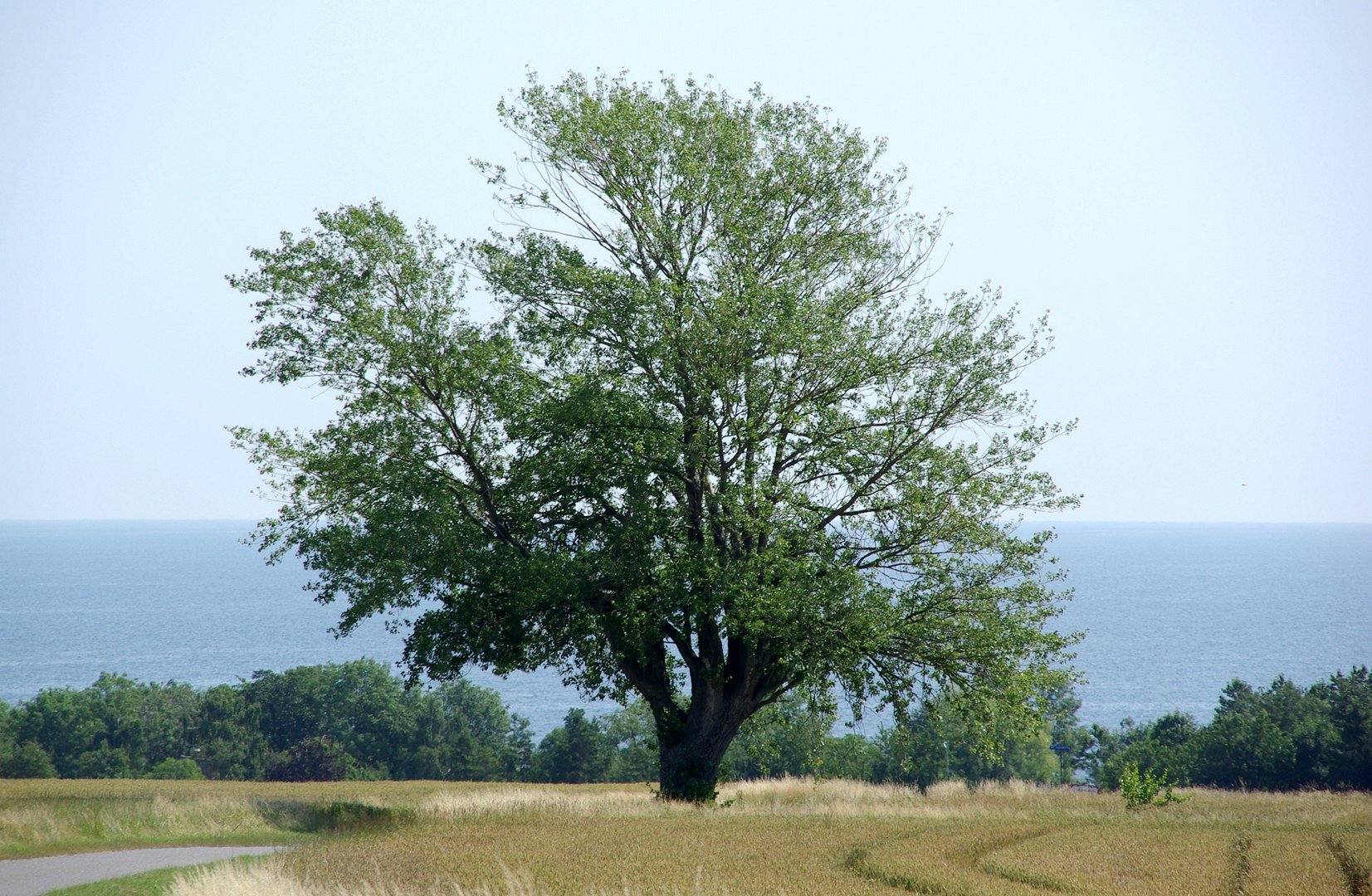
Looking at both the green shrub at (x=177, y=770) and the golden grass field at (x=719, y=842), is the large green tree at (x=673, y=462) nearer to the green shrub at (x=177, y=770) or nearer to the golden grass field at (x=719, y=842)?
the golden grass field at (x=719, y=842)

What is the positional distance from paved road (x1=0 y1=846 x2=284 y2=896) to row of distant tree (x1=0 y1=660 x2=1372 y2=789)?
4647 cm

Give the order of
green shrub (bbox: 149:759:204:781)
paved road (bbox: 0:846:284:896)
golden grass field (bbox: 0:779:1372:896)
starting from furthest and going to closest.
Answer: green shrub (bbox: 149:759:204:781), paved road (bbox: 0:846:284:896), golden grass field (bbox: 0:779:1372:896)

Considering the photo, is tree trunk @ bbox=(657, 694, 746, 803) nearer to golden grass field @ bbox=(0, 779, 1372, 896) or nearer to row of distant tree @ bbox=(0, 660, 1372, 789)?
golden grass field @ bbox=(0, 779, 1372, 896)

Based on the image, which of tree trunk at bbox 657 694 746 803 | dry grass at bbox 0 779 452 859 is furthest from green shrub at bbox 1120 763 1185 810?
dry grass at bbox 0 779 452 859

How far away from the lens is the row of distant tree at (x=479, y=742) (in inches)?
2618

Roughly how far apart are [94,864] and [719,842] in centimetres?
914

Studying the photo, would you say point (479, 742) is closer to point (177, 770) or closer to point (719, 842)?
point (177, 770)

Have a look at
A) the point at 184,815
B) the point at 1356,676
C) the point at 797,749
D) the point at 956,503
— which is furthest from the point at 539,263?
the point at 1356,676

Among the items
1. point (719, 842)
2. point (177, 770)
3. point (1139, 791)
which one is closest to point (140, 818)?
point (719, 842)

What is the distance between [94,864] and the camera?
559 inches

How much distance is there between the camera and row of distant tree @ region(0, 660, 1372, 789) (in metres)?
66.5

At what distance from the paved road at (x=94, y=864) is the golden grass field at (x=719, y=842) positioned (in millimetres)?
877

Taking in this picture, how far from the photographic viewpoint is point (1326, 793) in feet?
98.1

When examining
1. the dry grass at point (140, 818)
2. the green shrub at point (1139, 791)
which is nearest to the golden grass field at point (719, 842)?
Result: the dry grass at point (140, 818)
